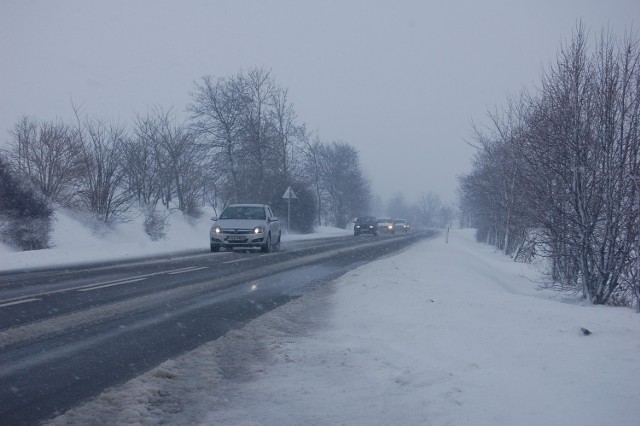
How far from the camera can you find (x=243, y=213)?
21.4m

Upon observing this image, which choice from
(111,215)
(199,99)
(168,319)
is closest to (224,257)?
(111,215)

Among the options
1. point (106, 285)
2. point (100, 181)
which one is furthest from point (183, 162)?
point (106, 285)

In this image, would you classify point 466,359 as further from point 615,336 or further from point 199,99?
point 199,99

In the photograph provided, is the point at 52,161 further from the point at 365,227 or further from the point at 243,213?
the point at 365,227

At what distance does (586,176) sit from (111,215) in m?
19.9

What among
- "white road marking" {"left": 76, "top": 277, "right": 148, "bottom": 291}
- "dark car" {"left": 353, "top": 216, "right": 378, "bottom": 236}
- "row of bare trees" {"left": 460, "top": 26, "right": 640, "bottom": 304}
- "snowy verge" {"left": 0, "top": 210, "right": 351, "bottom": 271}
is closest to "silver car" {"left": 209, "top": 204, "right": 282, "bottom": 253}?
"snowy verge" {"left": 0, "top": 210, "right": 351, "bottom": 271}

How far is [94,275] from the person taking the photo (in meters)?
12.4

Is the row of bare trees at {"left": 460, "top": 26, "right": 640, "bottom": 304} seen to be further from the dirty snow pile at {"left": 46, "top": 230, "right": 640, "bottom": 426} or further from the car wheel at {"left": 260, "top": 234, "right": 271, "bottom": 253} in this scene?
the car wheel at {"left": 260, "top": 234, "right": 271, "bottom": 253}

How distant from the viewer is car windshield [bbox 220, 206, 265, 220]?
21141 mm

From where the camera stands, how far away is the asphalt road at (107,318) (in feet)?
14.9

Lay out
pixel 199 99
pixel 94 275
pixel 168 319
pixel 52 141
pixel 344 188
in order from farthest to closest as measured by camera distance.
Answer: pixel 344 188 < pixel 199 99 < pixel 52 141 < pixel 94 275 < pixel 168 319

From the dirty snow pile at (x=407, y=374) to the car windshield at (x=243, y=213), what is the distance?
45.6 ft

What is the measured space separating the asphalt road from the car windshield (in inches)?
257

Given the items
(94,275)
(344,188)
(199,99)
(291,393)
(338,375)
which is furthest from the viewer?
(344,188)
